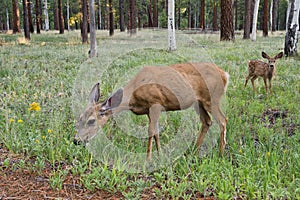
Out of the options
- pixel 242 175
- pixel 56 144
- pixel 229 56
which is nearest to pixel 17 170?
pixel 56 144

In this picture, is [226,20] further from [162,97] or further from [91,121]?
[91,121]

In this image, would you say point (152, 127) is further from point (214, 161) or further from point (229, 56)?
point (229, 56)

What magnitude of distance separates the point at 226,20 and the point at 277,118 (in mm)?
16254

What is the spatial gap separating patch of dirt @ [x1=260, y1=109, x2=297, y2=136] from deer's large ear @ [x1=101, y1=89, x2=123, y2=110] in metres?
2.78

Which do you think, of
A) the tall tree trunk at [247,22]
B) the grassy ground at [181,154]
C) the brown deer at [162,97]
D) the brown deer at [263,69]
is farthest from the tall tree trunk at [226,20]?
the brown deer at [162,97]

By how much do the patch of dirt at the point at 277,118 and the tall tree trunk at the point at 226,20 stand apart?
15.5 m

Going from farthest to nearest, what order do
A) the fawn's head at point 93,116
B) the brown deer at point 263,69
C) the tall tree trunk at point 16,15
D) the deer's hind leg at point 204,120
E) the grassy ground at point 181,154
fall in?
1. the tall tree trunk at point 16,15
2. the brown deer at point 263,69
3. the deer's hind leg at point 204,120
4. the fawn's head at point 93,116
5. the grassy ground at point 181,154

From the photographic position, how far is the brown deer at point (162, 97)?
13.5 ft

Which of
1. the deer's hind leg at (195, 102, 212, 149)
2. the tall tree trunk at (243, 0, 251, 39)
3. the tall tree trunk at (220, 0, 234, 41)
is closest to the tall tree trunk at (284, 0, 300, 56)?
the tall tree trunk at (220, 0, 234, 41)

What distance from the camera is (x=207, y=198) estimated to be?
3518 millimetres

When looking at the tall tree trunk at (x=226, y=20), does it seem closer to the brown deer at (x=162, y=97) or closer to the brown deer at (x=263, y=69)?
the brown deer at (x=263, y=69)

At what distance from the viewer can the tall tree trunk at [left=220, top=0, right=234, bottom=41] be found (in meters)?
20.8

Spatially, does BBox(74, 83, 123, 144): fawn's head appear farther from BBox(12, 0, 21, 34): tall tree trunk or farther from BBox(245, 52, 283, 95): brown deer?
BBox(12, 0, 21, 34): tall tree trunk

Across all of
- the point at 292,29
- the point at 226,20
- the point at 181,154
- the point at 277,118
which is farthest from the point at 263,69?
the point at 226,20
